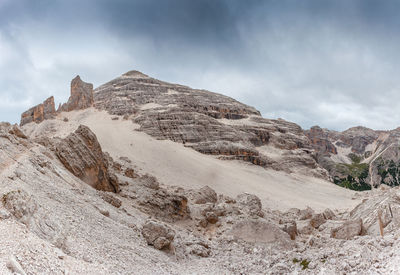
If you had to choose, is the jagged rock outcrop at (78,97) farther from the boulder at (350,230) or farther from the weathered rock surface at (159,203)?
the boulder at (350,230)

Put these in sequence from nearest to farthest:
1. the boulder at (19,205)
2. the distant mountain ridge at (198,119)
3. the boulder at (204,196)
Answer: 1. the boulder at (19,205)
2. the boulder at (204,196)
3. the distant mountain ridge at (198,119)

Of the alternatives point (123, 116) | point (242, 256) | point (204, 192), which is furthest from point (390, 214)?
point (123, 116)

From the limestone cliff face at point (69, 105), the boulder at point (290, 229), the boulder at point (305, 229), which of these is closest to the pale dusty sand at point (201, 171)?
the limestone cliff face at point (69, 105)

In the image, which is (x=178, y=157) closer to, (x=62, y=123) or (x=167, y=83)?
(x=62, y=123)

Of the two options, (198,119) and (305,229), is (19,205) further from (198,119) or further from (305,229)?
(198,119)

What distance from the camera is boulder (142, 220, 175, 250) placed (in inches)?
577

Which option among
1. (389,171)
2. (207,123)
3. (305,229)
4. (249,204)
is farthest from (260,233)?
(389,171)

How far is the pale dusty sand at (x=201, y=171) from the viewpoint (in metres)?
42.2

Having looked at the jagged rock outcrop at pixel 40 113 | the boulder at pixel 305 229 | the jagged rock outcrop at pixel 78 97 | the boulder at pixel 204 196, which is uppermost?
the jagged rock outcrop at pixel 78 97

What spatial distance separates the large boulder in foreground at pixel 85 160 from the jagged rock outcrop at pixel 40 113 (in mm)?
40965

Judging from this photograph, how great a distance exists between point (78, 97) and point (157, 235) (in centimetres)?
6339

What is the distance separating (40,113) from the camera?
194 feet

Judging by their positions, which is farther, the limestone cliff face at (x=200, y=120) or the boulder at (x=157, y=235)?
the limestone cliff face at (x=200, y=120)

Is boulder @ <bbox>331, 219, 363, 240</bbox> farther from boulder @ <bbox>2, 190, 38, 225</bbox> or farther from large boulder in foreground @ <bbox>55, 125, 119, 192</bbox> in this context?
large boulder in foreground @ <bbox>55, 125, 119, 192</bbox>
